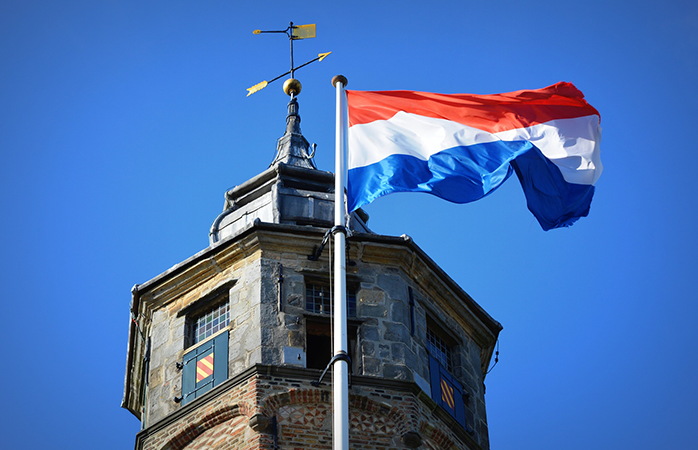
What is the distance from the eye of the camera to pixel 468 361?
31.5m

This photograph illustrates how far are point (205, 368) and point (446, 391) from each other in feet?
16.5

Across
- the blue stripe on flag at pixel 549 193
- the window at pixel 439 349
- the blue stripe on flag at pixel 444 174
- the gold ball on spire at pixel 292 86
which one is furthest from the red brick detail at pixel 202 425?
the gold ball on spire at pixel 292 86

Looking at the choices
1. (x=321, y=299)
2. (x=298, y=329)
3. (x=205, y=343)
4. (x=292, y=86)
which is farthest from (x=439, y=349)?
(x=292, y=86)

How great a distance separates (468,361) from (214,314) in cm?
568

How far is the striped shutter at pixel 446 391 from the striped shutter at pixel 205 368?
169 inches

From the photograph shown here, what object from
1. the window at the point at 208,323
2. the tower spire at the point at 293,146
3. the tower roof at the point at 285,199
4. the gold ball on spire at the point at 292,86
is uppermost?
the gold ball on spire at the point at 292,86

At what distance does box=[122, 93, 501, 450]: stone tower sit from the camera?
27.5 metres

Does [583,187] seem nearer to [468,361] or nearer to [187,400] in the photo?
[468,361]

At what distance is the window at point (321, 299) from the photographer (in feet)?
96.8

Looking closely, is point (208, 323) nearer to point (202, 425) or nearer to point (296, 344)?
point (296, 344)

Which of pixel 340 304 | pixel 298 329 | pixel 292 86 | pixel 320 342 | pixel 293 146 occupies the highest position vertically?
pixel 292 86

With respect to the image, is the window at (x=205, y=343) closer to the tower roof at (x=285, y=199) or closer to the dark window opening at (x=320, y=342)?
the dark window opening at (x=320, y=342)

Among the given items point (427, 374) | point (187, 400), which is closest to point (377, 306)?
point (427, 374)

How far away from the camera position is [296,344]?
28.5m
